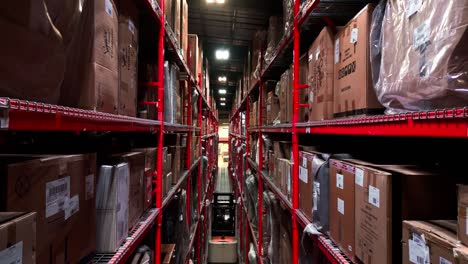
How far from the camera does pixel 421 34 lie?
892 millimetres

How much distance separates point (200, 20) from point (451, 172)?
Answer: 4905 millimetres

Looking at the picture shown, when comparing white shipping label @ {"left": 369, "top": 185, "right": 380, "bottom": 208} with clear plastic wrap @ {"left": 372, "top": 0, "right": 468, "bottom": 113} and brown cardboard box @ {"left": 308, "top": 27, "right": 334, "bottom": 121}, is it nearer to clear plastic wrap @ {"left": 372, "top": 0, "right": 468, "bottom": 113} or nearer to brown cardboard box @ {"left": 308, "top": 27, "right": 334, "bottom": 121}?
clear plastic wrap @ {"left": 372, "top": 0, "right": 468, "bottom": 113}

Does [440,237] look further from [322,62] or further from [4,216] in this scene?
[322,62]

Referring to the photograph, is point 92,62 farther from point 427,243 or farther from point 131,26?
point 427,243

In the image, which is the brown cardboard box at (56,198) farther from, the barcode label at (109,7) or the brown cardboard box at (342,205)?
the brown cardboard box at (342,205)

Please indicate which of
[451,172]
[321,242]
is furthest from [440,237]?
[321,242]

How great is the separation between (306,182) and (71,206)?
1258mm

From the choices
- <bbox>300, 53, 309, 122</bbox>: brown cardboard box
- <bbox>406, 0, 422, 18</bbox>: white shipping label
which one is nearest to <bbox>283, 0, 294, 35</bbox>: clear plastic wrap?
<bbox>300, 53, 309, 122</bbox>: brown cardboard box

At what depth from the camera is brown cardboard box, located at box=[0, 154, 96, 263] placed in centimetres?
76

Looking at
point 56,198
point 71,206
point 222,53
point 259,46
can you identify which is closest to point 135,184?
point 71,206

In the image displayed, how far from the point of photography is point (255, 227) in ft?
15.3

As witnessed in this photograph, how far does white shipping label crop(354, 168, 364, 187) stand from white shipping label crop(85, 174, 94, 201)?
3.23 ft

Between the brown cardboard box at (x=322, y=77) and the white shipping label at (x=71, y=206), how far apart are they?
47.2 inches

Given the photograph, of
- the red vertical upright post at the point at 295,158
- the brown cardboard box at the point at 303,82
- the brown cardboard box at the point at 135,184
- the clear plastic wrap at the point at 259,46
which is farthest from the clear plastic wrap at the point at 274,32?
the brown cardboard box at the point at 135,184
